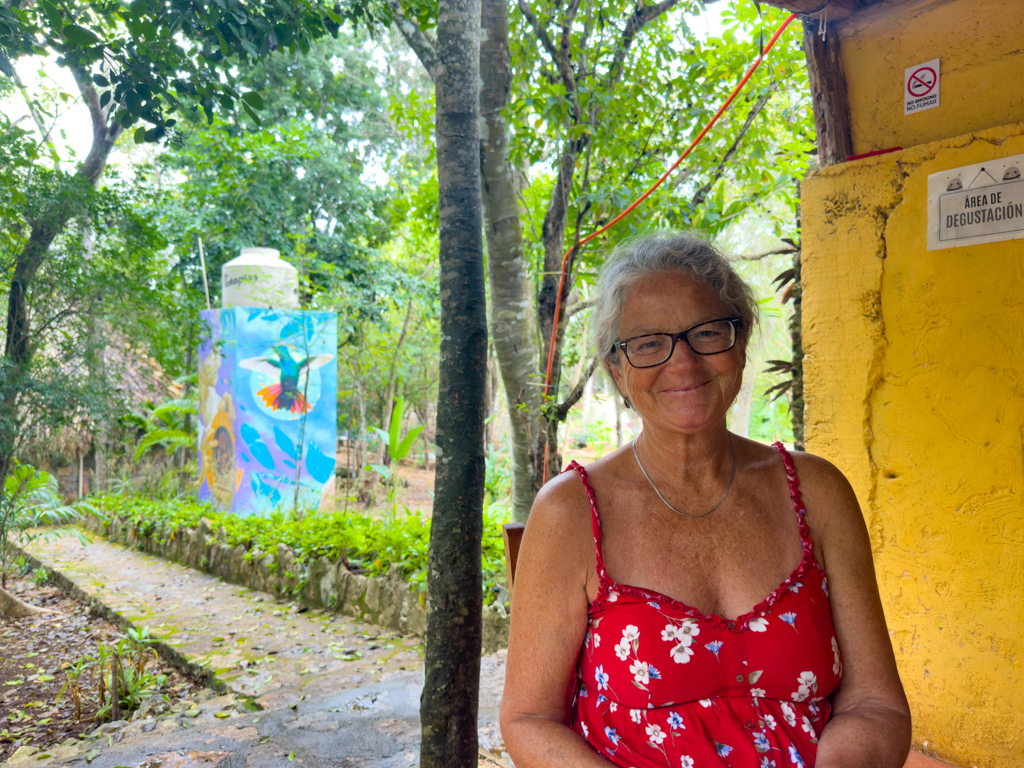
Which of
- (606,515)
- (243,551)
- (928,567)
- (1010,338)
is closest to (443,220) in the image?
(606,515)

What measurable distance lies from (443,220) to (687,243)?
2.46 ft

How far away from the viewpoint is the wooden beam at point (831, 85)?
254 cm

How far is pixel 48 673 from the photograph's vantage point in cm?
512

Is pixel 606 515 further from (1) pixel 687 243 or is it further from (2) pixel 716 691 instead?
(1) pixel 687 243

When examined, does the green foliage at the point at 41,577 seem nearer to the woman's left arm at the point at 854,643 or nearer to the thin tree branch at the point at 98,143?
the thin tree branch at the point at 98,143

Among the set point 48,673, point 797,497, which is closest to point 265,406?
point 48,673

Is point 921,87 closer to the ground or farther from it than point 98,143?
closer to the ground

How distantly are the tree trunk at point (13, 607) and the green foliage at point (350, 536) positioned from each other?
5.95 feet

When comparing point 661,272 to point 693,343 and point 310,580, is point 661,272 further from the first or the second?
point 310,580

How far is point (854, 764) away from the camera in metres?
1.32

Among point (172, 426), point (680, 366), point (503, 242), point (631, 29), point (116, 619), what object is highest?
point (631, 29)

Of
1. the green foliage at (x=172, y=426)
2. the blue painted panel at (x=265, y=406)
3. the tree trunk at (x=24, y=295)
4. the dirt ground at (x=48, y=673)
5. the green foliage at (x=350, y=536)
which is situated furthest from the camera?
the green foliage at (x=172, y=426)

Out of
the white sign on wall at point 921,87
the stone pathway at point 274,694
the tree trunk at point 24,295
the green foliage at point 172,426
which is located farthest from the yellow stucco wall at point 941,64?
the green foliage at point 172,426

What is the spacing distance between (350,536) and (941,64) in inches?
201
